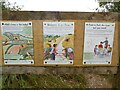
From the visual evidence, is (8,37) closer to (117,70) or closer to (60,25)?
(60,25)

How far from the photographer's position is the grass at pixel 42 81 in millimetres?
2207

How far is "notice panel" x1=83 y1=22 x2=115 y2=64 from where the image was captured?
5.18 ft

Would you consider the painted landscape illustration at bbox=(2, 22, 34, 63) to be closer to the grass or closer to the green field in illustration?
the green field in illustration

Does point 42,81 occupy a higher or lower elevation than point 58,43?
lower

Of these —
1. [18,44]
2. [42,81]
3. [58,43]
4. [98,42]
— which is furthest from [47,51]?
[42,81]

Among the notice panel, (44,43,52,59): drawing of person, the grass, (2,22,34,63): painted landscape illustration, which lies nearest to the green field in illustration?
Result: (2,22,34,63): painted landscape illustration

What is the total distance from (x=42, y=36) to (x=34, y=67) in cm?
25

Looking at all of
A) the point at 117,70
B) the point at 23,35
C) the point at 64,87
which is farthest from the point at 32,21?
the point at 64,87

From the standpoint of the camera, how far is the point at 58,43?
5.23 ft

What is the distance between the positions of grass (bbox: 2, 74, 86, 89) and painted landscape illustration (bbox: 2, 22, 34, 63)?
62 centimetres

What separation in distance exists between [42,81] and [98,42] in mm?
897

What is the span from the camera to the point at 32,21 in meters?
1.56

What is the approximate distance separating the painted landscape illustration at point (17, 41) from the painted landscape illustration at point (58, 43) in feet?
0.39

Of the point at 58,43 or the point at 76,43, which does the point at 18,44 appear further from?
the point at 76,43
